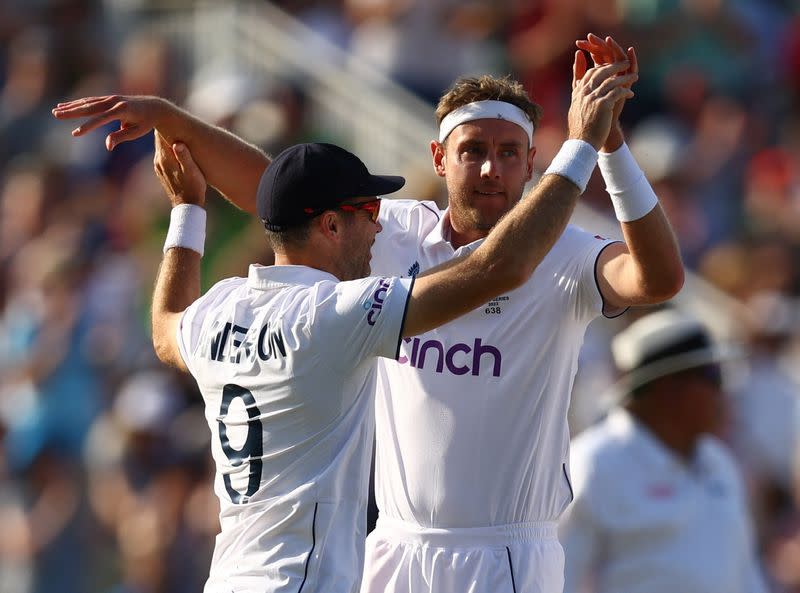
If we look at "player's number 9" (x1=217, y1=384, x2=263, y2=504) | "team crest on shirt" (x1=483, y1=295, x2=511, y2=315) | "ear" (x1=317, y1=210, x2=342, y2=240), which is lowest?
"player's number 9" (x1=217, y1=384, x2=263, y2=504)

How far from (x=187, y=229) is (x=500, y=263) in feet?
4.74

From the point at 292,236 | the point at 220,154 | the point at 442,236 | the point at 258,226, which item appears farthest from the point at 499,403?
the point at 258,226

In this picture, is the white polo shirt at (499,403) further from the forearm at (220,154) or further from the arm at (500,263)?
the forearm at (220,154)

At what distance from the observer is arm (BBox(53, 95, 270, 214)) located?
5.41 meters

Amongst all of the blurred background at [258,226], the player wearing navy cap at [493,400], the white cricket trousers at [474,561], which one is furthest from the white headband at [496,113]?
the blurred background at [258,226]

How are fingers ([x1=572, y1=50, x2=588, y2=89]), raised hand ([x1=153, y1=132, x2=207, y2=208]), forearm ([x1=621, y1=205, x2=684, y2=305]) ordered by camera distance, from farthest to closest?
raised hand ([x1=153, y1=132, x2=207, y2=208])
forearm ([x1=621, y1=205, x2=684, y2=305])
fingers ([x1=572, y1=50, x2=588, y2=89])

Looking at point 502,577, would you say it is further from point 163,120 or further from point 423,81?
point 423,81

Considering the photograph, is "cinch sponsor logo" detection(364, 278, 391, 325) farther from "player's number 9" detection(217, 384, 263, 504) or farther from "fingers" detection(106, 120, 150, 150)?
"fingers" detection(106, 120, 150, 150)

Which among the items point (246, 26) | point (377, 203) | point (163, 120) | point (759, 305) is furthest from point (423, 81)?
point (377, 203)

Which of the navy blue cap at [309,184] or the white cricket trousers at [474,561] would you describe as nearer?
the navy blue cap at [309,184]

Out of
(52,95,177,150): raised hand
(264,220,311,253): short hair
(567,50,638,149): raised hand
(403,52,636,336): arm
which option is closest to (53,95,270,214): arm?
(52,95,177,150): raised hand

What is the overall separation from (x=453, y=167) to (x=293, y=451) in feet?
4.15

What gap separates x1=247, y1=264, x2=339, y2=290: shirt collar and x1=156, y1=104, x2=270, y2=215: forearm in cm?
105

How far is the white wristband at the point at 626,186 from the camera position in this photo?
480 cm
